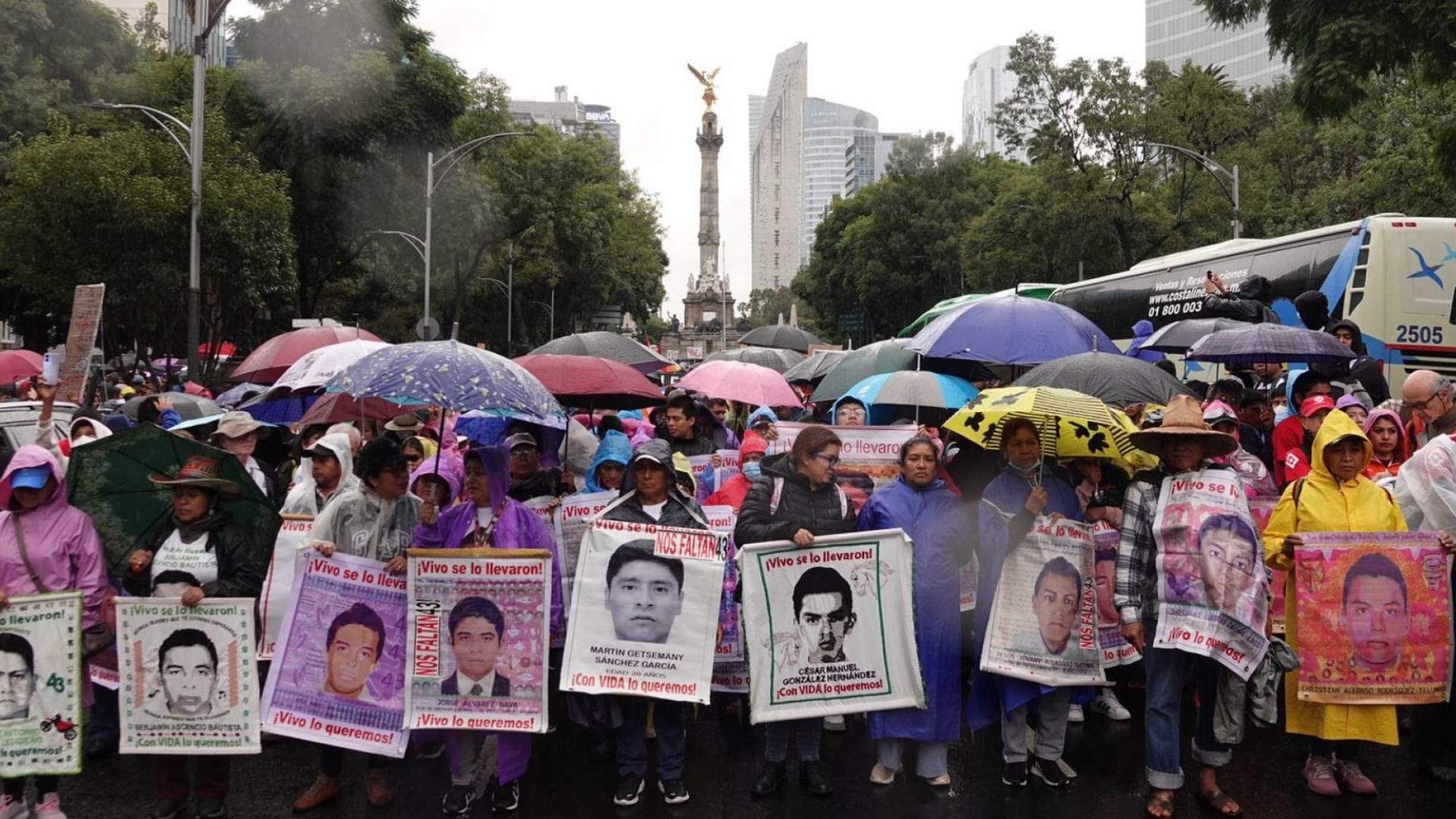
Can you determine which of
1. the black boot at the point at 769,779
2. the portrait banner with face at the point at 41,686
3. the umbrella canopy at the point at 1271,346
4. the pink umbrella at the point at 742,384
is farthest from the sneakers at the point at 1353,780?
the portrait banner with face at the point at 41,686

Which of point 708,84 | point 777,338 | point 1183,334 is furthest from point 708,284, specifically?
point 1183,334

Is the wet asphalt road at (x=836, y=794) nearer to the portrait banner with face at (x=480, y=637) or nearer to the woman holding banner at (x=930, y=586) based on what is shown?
the woman holding banner at (x=930, y=586)

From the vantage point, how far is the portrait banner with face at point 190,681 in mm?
5441

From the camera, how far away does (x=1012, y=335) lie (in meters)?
8.88

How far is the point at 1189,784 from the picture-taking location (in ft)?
20.0

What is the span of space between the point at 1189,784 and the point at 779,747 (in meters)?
2.05

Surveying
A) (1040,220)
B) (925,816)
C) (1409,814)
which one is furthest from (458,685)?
(1040,220)

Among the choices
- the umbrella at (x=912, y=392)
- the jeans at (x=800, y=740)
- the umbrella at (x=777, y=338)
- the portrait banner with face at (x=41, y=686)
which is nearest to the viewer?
the portrait banner with face at (x=41, y=686)

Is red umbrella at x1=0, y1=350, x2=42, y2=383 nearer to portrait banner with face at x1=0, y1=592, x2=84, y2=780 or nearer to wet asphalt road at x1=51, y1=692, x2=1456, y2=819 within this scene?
wet asphalt road at x1=51, y1=692, x2=1456, y2=819

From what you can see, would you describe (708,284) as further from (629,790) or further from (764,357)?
(629,790)

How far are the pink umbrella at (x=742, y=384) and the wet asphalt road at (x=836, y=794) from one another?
4070 millimetres

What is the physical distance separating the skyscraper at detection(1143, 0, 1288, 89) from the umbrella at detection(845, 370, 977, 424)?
11016 cm

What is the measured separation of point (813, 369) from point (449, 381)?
955cm

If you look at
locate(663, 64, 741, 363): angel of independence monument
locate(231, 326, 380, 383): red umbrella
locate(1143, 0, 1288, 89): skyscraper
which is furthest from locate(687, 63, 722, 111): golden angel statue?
locate(231, 326, 380, 383): red umbrella
